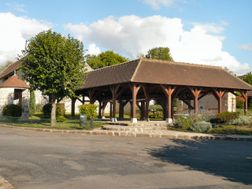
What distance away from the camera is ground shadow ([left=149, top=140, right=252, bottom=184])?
10.1m

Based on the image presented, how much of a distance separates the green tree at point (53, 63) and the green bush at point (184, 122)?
7.34m

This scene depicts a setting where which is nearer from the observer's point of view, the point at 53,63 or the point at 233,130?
the point at 233,130

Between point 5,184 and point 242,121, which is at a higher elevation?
point 242,121

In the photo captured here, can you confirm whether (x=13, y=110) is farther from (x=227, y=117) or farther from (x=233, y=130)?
(x=233, y=130)

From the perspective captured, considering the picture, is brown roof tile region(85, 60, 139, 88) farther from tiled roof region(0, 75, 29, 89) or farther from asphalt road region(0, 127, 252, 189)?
asphalt road region(0, 127, 252, 189)

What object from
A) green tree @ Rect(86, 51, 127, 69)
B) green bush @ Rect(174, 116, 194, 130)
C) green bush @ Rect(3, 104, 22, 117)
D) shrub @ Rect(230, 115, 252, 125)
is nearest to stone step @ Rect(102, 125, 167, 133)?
green bush @ Rect(174, 116, 194, 130)

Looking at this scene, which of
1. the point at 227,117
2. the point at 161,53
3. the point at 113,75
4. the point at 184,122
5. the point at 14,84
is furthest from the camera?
the point at 161,53

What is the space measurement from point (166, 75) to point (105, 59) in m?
44.1

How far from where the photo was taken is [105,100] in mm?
37031

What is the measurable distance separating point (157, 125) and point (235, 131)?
17.7 feet

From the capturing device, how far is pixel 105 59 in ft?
236

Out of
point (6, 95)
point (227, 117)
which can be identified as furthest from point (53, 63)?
point (6, 95)

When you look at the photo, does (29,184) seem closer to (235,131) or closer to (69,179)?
(69,179)

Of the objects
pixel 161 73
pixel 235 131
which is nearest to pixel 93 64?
pixel 161 73
